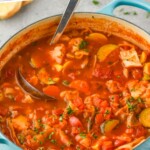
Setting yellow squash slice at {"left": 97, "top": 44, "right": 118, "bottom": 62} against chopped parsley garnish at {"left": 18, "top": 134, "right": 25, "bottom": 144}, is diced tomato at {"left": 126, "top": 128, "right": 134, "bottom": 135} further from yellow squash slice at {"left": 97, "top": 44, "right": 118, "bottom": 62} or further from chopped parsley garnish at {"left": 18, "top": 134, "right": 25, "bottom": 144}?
chopped parsley garnish at {"left": 18, "top": 134, "right": 25, "bottom": 144}

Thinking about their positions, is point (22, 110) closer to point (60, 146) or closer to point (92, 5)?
point (60, 146)

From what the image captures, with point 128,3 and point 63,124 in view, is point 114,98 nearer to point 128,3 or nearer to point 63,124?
point 63,124

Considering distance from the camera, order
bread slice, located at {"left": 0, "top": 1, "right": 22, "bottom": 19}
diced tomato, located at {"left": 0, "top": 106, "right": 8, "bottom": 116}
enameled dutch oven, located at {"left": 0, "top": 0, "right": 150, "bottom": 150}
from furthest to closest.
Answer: bread slice, located at {"left": 0, "top": 1, "right": 22, "bottom": 19}
enameled dutch oven, located at {"left": 0, "top": 0, "right": 150, "bottom": 150}
diced tomato, located at {"left": 0, "top": 106, "right": 8, "bottom": 116}

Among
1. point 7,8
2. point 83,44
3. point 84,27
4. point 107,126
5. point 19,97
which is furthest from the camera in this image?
point 7,8

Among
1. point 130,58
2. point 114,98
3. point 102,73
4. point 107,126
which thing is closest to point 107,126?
point 107,126

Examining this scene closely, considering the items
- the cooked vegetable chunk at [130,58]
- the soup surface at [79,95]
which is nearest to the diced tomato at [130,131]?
the soup surface at [79,95]

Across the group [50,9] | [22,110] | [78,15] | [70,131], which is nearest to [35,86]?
[22,110]

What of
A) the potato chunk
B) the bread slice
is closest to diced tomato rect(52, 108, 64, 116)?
the potato chunk

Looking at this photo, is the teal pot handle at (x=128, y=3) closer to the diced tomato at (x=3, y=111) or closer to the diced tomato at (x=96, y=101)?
the diced tomato at (x=96, y=101)
